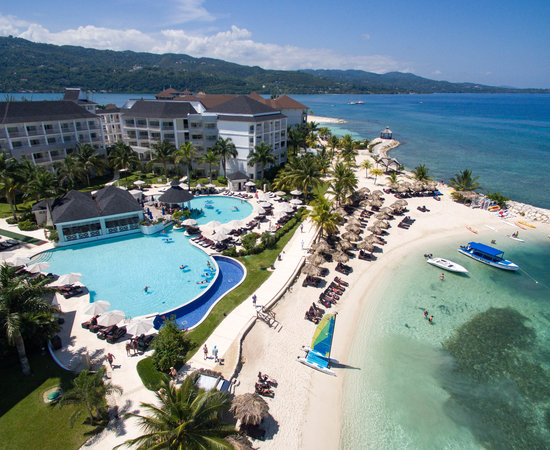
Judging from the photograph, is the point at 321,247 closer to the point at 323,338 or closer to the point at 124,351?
the point at 323,338

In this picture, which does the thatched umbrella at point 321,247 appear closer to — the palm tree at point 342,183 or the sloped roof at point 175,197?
the palm tree at point 342,183

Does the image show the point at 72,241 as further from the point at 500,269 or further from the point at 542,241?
the point at 542,241

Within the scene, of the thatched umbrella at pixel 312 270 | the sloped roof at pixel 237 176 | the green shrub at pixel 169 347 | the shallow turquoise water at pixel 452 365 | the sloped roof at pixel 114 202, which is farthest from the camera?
the sloped roof at pixel 237 176

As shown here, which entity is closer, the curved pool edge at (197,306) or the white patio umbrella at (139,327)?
the white patio umbrella at (139,327)

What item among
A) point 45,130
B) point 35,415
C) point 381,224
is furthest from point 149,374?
point 45,130

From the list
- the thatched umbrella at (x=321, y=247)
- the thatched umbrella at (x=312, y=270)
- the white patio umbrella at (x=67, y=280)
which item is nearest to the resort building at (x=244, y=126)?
the thatched umbrella at (x=321, y=247)

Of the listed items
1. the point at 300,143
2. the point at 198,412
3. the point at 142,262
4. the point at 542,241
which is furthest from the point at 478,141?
the point at 198,412
